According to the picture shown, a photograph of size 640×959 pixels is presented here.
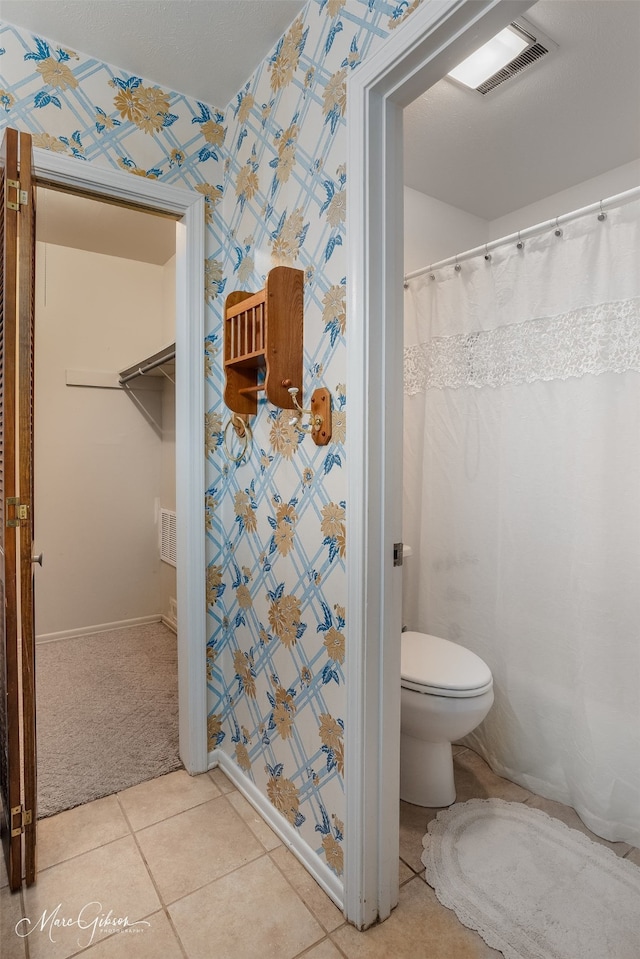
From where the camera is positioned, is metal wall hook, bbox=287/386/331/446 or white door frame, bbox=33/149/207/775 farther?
white door frame, bbox=33/149/207/775

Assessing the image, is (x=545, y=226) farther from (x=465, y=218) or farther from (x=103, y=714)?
(x=103, y=714)

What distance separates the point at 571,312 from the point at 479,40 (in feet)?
3.10

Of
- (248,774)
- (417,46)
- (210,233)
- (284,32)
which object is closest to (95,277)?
(210,233)

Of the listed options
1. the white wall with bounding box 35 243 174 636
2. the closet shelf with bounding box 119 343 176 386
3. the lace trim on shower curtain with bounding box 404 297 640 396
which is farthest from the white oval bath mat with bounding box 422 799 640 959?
the white wall with bounding box 35 243 174 636

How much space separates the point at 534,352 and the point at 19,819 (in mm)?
2178

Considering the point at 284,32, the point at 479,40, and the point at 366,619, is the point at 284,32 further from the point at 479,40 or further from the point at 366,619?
the point at 366,619

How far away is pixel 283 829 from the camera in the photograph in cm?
164

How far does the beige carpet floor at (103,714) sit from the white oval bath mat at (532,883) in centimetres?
109

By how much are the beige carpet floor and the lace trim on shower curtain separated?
187cm

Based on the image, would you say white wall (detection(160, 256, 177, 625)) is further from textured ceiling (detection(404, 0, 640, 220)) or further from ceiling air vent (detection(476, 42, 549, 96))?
ceiling air vent (detection(476, 42, 549, 96))

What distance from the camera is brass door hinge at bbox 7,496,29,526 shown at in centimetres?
140

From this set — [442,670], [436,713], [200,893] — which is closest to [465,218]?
[442,670]

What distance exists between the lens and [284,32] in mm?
1601

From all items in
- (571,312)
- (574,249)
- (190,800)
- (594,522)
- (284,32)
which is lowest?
(190,800)
